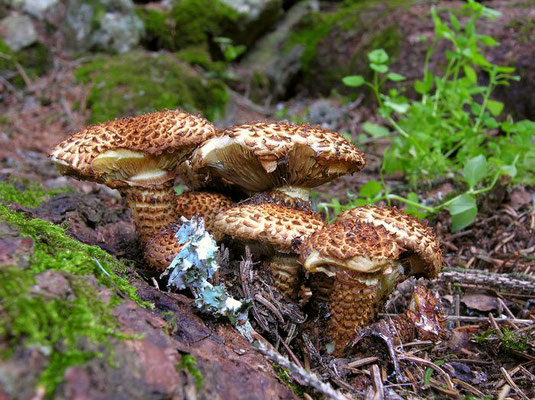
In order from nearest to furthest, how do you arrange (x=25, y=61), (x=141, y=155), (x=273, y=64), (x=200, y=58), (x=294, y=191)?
(x=141, y=155)
(x=294, y=191)
(x=25, y=61)
(x=200, y=58)
(x=273, y=64)

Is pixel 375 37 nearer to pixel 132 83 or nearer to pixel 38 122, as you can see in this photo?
pixel 132 83

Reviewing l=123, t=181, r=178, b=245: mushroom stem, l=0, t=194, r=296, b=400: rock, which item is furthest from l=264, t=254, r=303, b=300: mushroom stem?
l=123, t=181, r=178, b=245: mushroom stem

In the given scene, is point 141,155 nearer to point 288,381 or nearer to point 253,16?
point 288,381

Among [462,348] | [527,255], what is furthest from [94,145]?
[527,255]

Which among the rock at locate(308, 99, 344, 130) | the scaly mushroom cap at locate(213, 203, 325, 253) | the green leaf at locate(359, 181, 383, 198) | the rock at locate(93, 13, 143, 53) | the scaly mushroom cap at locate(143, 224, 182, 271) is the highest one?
the rock at locate(93, 13, 143, 53)

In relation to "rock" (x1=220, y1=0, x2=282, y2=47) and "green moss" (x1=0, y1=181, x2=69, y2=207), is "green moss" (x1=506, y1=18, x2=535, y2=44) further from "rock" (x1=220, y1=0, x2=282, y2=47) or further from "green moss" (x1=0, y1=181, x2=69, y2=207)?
"green moss" (x1=0, y1=181, x2=69, y2=207)

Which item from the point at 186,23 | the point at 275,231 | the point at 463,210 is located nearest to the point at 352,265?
the point at 275,231
